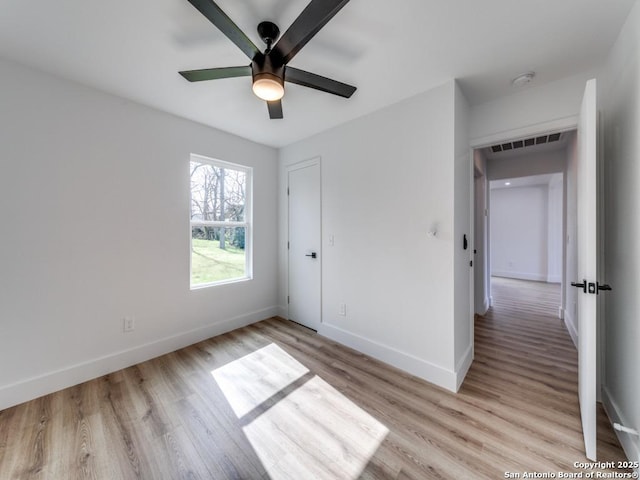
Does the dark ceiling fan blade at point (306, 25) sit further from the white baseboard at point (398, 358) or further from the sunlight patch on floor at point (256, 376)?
the white baseboard at point (398, 358)

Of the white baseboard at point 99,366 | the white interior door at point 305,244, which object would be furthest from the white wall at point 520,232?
the white baseboard at point 99,366

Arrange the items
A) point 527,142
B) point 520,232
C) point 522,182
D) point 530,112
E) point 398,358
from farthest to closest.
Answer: point 520,232 → point 522,182 → point 527,142 → point 398,358 → point 530,112

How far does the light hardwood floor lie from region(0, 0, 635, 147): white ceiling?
252cm

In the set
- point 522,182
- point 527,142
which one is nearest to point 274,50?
point 527,142

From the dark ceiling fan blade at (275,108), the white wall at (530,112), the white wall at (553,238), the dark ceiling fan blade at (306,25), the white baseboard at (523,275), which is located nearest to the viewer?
the dark ceiling fan blade at (306,25)

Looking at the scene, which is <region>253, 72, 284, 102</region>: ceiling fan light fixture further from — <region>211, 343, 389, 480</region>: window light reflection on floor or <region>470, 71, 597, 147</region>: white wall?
<region>211, 343, 389, 480</region>: window light reflection on floor

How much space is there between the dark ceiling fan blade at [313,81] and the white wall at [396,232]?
877mm

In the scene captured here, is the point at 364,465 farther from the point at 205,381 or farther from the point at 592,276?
the point at 592,276

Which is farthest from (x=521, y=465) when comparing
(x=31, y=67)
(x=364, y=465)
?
(x=31, y=67)

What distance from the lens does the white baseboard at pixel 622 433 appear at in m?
1.29

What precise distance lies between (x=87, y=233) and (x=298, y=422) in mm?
2324

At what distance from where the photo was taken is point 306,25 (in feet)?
3.71

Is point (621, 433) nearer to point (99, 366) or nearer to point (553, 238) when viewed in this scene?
point (99, 366)

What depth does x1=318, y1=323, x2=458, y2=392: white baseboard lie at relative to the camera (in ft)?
6.66
